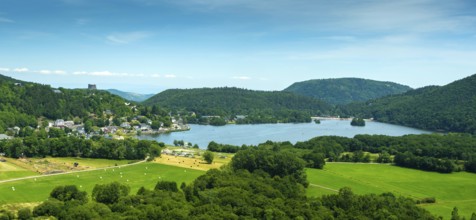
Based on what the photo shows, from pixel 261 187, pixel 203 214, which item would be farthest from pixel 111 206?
pixel 261 187

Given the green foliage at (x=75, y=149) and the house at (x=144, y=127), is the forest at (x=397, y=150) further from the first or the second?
the house at (x=144, y=127)

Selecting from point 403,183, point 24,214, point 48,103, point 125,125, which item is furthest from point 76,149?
point 48,103

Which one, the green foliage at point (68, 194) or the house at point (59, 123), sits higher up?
the house at point (59, 123)

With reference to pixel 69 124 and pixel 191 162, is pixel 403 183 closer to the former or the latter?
pixel 191 162

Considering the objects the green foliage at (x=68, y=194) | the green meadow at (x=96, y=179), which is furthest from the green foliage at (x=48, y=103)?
the green foliage at (x=68, y=194)

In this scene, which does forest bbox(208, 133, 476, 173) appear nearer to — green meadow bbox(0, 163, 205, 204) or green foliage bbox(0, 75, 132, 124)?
green meadow bbox(0, 163, 205, 204)

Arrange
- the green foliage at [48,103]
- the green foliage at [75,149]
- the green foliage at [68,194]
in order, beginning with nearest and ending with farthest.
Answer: the green foliage at [68,194], the green foliage at [75,149], the green foliage at [48,103]

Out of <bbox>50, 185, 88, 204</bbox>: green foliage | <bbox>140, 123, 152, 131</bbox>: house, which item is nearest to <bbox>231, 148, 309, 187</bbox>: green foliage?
<bbox>50, 185, 88, 204</bbox>: green foliage

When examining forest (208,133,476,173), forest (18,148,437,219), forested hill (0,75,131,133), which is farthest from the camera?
forested hill (0,75,131,133)
